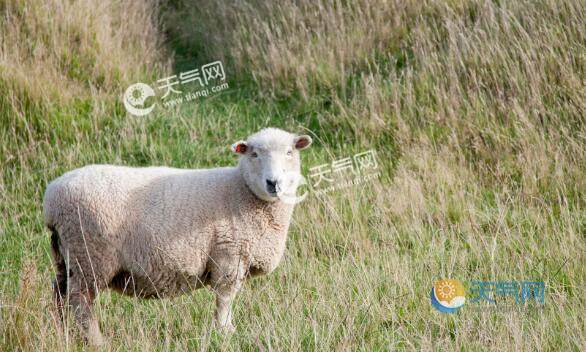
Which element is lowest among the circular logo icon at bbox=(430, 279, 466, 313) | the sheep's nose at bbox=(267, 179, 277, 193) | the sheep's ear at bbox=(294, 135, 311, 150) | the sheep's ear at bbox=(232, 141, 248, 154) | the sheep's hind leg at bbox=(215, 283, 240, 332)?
the circular logo icon at bbox=(430, 279, 466, 313)

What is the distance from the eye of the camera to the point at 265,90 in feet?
25.6

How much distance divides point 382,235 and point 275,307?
5.15 ft

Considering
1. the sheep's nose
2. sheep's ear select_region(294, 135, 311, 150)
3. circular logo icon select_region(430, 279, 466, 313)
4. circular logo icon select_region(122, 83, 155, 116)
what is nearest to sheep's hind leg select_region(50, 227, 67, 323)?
the sheep's nose

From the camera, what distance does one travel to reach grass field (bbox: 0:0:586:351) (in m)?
3.94

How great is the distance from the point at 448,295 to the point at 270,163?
127 cm

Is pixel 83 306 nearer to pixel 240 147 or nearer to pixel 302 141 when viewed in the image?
pixel 240 147

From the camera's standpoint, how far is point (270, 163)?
4.20 metres

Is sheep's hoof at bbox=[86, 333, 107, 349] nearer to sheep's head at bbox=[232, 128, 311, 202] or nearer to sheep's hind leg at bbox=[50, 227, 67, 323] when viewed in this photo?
sheep's hind leg at bbox=[50, 227, 67, 323]

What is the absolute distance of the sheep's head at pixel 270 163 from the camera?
4156 millimetres

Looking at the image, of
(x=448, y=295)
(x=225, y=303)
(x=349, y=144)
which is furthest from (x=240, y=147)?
(x=349, y=144)

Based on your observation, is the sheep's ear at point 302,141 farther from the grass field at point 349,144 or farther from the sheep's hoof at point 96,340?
the sheep's hoof at point 96,340

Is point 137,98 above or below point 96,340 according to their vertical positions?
above

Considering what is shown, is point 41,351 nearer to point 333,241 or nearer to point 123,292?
point 123,292

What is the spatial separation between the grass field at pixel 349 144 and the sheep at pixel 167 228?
175 mm
